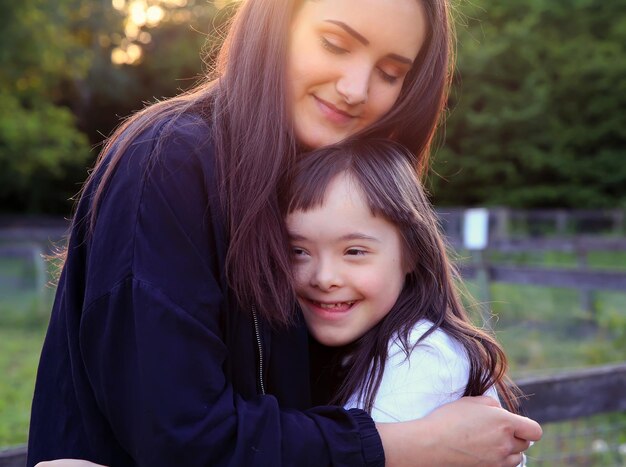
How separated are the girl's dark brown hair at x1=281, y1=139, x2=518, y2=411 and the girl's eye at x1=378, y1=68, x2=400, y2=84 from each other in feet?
0.51

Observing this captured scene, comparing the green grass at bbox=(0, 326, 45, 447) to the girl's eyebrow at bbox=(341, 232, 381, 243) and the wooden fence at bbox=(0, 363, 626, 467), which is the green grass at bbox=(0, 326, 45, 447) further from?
the girl's eyebrow at bbox=(341, 232, 381, 243)

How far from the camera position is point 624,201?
26859 mm

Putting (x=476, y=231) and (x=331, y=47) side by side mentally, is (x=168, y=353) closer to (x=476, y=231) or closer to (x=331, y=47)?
(x=331, y=47)

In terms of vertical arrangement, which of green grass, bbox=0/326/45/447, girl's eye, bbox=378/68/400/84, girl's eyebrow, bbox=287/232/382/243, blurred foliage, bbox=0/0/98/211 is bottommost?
green grass, bbox=0/326/45/447

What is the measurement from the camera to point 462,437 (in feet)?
5.79

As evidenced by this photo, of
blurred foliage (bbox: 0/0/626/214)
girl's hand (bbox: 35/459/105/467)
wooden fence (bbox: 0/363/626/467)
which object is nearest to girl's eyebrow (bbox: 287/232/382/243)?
girl's hand (bbox: 35/459/105/467)

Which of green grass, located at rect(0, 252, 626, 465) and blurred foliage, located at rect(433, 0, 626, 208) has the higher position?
blurred foliage, located at rect(433, 0, 626, 208)

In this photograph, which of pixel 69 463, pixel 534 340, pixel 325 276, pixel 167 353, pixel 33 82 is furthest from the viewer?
pixel 33 82

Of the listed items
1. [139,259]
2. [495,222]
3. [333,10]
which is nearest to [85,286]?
[139,259]

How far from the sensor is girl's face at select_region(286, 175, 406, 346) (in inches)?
77.3

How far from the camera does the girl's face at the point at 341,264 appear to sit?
1.96 metres

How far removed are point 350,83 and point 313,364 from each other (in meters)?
0.67

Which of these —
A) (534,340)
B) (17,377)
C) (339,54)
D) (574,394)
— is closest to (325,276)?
(339,54)

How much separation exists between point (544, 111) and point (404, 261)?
88.6 feet
